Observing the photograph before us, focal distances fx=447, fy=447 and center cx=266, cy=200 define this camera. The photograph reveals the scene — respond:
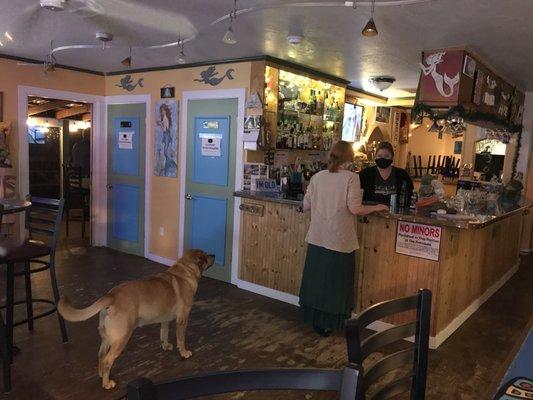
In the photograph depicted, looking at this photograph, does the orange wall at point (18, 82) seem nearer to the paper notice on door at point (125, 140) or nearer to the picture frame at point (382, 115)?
the paper notice on door at point (125, 140)

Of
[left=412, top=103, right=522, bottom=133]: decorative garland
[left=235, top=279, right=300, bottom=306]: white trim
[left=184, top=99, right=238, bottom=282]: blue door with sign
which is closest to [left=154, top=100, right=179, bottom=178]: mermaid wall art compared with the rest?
[left=184, top=99, right=238, bottom=282]: blue door with sign

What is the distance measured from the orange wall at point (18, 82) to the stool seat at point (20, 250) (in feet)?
8.40

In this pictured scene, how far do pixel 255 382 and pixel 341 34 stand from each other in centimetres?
316

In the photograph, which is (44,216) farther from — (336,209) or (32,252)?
(336,209)

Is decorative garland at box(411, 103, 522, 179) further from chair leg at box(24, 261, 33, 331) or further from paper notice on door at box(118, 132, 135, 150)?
paper notice on door at box(118, 132, 135, 150)

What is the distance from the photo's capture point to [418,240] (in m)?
3.42

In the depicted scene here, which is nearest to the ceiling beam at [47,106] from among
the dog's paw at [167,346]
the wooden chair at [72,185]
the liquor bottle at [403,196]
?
the wooden chair at [72,185]

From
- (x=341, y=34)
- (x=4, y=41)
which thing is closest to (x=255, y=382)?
(x=341, y=34)

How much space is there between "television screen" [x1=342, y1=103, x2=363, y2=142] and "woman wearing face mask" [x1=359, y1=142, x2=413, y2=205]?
2341 millimetres

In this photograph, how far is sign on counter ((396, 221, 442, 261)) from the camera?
11.0 feet

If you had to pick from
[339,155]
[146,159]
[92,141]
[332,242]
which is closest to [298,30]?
[339,155]

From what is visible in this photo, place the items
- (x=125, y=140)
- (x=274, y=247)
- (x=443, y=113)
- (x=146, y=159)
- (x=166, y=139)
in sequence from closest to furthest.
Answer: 1. (x=443, y=113)
2. (x=274, y=247)
3. (x=166, y=139)
4. (x=146, y=159)
5. (x=125, y=140)

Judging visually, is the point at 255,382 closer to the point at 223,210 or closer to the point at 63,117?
the point at 223,210

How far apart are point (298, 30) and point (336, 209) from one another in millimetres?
1409
